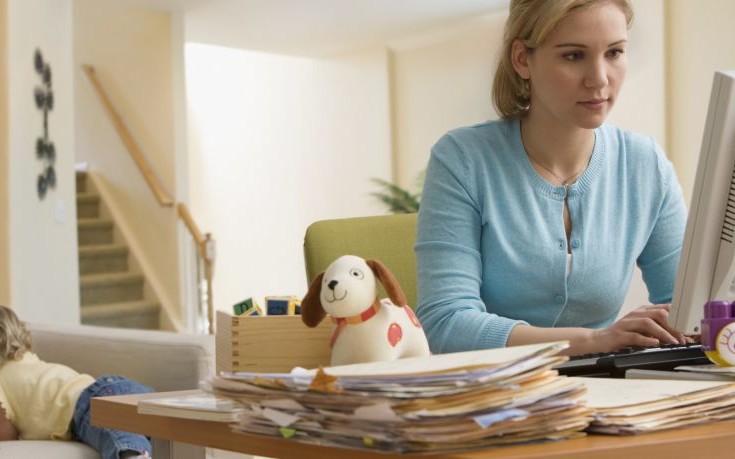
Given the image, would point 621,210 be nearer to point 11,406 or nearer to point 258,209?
point 11,406

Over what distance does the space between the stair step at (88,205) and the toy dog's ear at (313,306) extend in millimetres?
8087

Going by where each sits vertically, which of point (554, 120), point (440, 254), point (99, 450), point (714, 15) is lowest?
point (99, 450)

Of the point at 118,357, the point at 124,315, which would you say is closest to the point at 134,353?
the point at 118,357

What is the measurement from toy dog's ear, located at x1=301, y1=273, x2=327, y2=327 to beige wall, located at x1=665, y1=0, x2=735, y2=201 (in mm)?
6206

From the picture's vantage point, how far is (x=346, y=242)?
201 centimetres

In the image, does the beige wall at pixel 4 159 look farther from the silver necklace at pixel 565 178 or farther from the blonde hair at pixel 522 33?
the silver necklace at pixel 565 178

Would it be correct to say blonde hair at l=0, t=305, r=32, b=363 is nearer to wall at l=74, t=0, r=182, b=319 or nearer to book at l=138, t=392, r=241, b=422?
book at l=138, t=392, r=241, b=422

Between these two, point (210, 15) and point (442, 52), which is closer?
point (210, 15)

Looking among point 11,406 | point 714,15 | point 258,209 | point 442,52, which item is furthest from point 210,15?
point 11,406

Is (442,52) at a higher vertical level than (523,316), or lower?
higher

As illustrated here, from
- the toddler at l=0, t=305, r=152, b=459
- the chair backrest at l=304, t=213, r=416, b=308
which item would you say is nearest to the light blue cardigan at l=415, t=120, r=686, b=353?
the chair backrest at l=304, t=213, r=416, b=308

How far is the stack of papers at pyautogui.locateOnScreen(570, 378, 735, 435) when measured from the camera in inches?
32.5

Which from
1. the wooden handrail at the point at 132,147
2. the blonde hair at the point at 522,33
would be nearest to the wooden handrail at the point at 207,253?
the wooden handrail at the point at 132,147

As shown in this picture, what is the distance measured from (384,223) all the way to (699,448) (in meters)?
1.30
